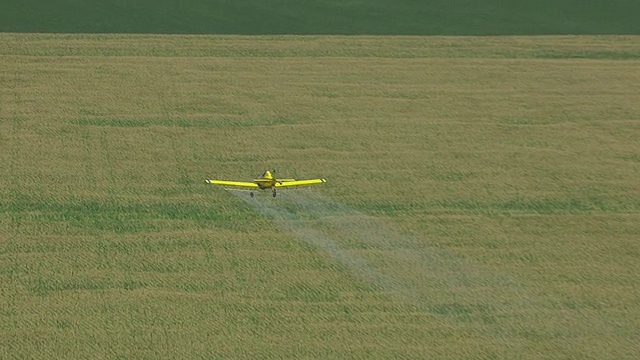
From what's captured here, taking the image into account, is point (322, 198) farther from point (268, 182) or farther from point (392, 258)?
point (392, 258)

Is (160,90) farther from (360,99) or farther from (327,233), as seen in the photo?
(327,233)

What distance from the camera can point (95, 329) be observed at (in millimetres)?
31953

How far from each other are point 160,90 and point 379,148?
1011 cm

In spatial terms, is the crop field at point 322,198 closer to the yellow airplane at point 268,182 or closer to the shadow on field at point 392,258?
the shadow on field at point 392,258

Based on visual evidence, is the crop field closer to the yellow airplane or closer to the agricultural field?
the yellow airplane

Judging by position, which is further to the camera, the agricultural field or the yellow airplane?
the agricultural field

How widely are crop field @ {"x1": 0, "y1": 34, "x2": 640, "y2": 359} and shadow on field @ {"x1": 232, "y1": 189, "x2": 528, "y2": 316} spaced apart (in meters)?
0.07

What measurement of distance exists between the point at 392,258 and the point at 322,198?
14.8 feet

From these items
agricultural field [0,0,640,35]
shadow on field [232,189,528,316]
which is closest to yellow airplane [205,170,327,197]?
shadow on field [232,189,528,316]

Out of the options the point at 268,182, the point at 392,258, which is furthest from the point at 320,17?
the point at 392,258

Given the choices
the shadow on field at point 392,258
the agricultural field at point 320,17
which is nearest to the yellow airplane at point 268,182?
the shadow on field at point 392,258

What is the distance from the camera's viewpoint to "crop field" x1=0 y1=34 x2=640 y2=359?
3275 centimetres

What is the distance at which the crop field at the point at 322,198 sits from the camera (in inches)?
1289

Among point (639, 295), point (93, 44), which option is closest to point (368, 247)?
point (639, 295)
